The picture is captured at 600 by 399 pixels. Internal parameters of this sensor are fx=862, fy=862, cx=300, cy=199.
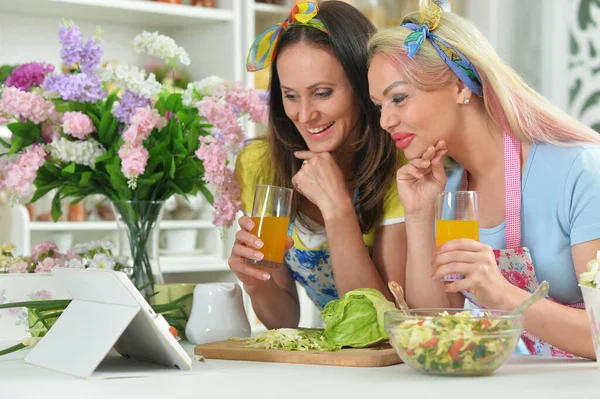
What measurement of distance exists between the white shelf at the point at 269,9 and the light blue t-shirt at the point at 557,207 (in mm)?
2359

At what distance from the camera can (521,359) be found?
Answer: 1.45 metres

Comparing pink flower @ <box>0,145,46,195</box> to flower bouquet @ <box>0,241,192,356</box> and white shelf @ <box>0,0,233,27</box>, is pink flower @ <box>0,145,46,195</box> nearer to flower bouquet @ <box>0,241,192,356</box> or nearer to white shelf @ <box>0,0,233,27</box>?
flower bouquet @ <box>0,241,192,356</box>

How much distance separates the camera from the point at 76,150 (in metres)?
1.83

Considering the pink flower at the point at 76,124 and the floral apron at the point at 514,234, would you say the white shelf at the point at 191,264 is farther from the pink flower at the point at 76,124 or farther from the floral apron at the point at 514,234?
the floral apron at the point at 514,234

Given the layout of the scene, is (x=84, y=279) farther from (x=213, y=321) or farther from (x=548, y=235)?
(x=548, y=235)

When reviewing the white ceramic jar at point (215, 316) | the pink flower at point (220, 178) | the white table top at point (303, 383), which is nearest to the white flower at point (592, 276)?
the white table top at point (303, 383)

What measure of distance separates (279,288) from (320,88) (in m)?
0.55

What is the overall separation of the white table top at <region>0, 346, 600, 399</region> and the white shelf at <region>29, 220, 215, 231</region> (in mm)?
1990

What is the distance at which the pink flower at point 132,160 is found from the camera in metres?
1.77

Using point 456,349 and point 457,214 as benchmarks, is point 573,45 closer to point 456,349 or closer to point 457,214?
point 457,214

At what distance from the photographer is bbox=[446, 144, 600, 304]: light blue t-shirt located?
1.60m

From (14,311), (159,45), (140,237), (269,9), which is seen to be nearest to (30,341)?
(14,311)

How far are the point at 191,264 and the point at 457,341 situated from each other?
253 cm

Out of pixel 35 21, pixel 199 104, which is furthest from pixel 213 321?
pixel 35 21
